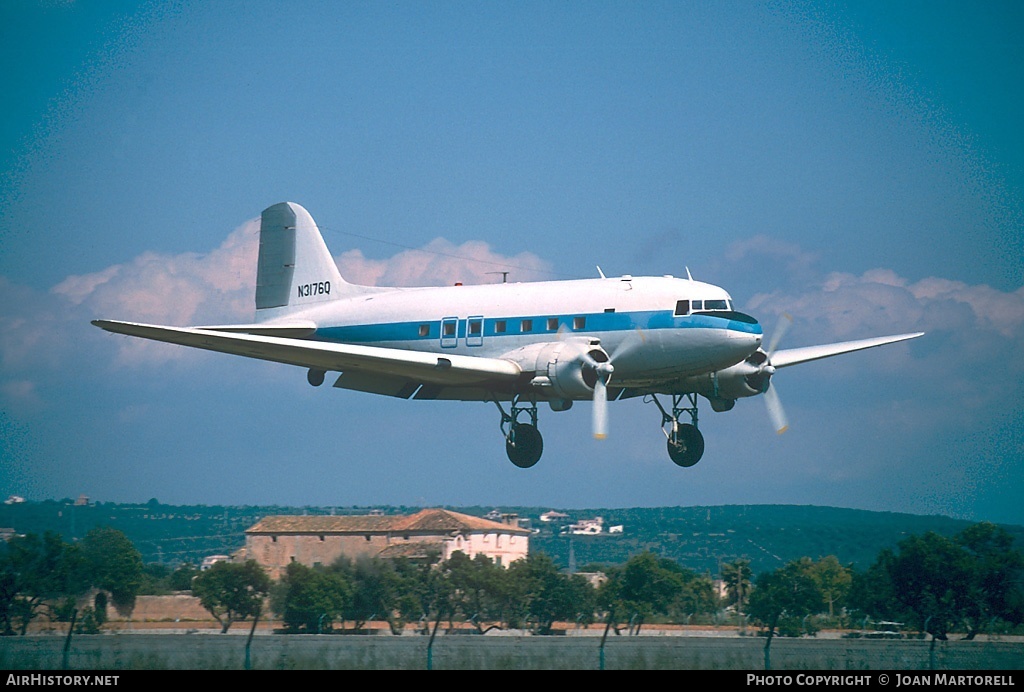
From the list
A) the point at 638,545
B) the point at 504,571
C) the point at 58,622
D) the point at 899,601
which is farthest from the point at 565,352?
the point at 638,545

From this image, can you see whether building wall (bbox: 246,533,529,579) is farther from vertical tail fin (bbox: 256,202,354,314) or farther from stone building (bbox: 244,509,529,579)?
vertical tail fin (bbox: 256,202,354,314)

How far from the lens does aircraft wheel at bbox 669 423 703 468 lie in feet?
102

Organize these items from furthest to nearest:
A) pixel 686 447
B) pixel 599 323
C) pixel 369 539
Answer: pixel 686 447, pixel 369 539, pixel 599 323

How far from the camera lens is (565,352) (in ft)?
92.5

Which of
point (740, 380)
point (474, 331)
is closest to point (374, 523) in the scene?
point (474, 331)

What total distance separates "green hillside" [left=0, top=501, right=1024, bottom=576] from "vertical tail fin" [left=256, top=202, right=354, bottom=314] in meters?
5.92

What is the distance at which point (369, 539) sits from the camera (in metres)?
30.0

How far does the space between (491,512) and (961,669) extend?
17250 mm

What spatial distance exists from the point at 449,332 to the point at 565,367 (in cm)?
397

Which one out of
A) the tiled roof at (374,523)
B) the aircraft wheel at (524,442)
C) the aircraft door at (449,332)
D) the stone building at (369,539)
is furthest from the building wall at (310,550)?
the aircraft door at (449,332)

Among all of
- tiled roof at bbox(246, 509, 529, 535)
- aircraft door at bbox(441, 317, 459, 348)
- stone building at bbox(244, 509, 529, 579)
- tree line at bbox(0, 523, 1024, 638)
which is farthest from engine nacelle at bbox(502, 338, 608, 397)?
tiled roof at bbox(246, 509, 529, 535)

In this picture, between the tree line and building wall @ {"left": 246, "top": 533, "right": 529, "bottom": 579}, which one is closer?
the tree line

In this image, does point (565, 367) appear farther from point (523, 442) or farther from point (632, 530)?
point (632, 530)

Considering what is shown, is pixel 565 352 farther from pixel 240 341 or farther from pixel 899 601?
pixel 899 601
